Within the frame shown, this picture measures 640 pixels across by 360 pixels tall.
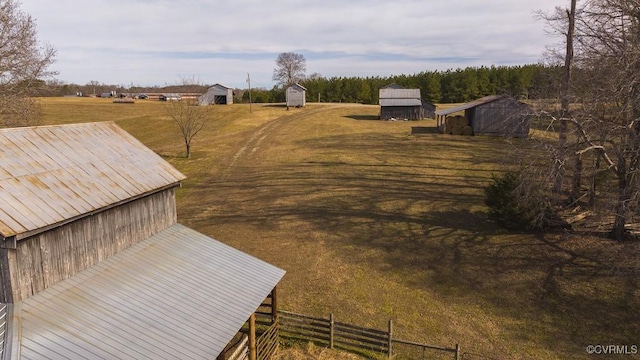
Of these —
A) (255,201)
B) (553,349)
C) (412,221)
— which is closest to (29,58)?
(255,201)

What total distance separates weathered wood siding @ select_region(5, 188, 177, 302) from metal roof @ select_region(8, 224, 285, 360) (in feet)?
0.87

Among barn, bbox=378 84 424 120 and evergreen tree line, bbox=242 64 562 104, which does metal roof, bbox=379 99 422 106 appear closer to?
barn, bbox=378 84 424 120

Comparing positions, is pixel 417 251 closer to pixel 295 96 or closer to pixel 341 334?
pixel 341 334

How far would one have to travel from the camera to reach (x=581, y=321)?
15250 millimetres

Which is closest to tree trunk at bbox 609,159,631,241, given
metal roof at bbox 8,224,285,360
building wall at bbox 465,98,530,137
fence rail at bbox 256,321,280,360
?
fence rail at bbox 256,321,280,360

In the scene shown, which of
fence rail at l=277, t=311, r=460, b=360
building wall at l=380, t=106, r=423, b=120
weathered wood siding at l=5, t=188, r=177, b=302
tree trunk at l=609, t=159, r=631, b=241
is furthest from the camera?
building wall at l=380, t=106, r=423, b=120

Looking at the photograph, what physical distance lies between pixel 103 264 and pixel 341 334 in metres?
8.08

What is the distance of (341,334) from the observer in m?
14.5

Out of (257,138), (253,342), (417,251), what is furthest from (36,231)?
(257,138)

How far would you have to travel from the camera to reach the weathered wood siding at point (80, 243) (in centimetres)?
888

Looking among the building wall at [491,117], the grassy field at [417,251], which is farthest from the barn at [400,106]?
the grassy field at [417,251]

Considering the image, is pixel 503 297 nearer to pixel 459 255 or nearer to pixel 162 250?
pixel 459 255

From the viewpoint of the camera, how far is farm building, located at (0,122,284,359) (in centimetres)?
849

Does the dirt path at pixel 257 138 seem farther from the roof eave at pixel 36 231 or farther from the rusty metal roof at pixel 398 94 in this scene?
the roof eave at pixel 36 231
